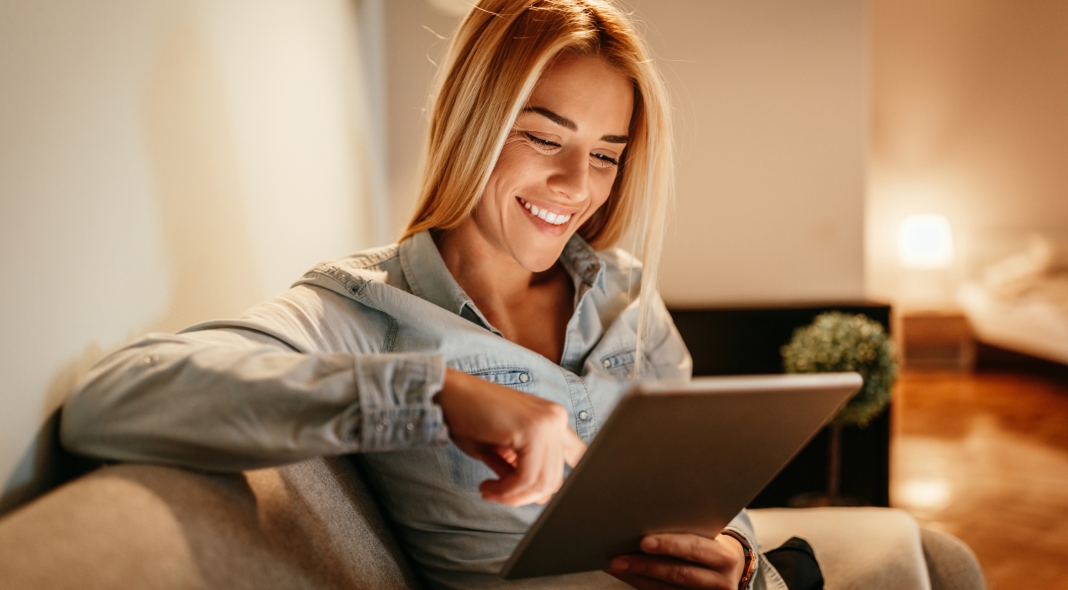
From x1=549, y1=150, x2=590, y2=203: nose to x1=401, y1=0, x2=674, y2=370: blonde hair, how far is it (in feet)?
0.35

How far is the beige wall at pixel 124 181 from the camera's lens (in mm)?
649

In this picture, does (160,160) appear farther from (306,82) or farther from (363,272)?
(306,82)

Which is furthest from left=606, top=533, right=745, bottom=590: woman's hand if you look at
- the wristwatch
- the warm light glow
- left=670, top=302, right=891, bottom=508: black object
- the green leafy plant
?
the warm light glow

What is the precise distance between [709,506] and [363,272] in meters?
0.58

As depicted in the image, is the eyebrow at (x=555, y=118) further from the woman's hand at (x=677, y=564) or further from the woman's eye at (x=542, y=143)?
the woman's hand at (x=677, y=564)

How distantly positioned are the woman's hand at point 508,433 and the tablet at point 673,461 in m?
0.03

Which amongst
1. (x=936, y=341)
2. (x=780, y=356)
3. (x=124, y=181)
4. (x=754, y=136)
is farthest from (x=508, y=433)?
(x=936, y=341)

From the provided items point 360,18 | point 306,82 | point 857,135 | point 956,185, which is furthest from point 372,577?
point 956,185

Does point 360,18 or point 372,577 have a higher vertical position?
point 360,18

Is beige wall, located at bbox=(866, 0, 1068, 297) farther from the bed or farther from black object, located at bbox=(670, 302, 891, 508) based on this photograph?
black object, located at bbox=(670, 302, 891, 508)

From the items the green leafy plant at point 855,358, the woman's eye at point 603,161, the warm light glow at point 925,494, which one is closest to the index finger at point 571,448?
the woman's eye at point 603,161

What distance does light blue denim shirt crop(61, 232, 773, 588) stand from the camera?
0.62m

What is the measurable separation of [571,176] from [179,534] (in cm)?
78

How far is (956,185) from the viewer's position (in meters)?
6.26
